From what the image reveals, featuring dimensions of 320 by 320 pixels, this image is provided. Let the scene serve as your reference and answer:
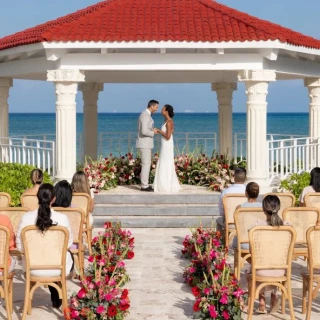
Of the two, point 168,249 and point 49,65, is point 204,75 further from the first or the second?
point 168,249

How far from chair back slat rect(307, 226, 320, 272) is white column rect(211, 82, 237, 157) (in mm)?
11577

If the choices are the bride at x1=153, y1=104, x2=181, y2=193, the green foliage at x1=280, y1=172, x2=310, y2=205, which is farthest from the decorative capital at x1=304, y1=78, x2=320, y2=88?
the bride at x1=153, y1=104, x2=181, y2=193

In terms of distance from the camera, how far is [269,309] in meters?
7.93

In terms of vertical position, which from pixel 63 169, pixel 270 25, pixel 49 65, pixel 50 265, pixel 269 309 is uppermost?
pixel 270 25

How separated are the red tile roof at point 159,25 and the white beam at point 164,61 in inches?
18.4

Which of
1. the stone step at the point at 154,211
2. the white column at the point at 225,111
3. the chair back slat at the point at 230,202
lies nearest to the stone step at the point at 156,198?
the stone step at the point at 154,211

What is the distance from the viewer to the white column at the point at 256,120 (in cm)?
1441

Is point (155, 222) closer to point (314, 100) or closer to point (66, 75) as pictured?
point (66, 75)

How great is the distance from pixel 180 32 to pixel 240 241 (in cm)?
639

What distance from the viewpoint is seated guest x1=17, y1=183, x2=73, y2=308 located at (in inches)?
295

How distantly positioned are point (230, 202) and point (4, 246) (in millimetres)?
3877

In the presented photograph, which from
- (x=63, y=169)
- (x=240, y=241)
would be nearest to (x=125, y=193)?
(x=63, y=169)

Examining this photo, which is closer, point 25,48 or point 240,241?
point 240,241

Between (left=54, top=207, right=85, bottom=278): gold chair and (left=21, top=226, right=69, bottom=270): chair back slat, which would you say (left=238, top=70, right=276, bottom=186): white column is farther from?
(left=21, top=226, right=69, bottom=270): chair back slat
